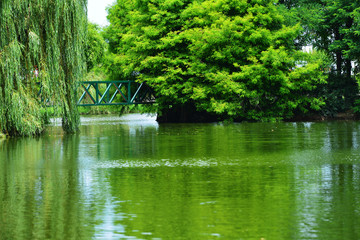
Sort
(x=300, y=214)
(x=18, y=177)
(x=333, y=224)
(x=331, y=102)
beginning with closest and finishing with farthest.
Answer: (x=333, y=224), (x=300, y=214), (x=18, y=177), (x=331, y=102)

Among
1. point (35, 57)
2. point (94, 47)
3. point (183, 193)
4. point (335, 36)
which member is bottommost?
point (183, 193)

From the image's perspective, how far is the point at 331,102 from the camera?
47.8 m

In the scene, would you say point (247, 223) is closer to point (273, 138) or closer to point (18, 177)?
point (18, 177)

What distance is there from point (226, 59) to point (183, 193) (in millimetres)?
32961

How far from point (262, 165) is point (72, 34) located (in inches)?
585

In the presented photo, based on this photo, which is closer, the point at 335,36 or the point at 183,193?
the point at 183,193

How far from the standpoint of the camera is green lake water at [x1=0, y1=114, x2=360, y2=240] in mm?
9016

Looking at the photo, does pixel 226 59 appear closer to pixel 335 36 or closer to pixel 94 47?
pixel 335 36

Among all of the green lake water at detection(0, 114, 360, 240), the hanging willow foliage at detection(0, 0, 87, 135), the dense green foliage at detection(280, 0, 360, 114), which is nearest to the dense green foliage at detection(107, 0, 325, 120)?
the dense green foliage at detection(280, 0, 360, 114)

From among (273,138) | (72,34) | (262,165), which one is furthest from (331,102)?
(262,165)

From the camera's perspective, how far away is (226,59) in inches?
1762

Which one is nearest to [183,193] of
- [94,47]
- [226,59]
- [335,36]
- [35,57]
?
[35,57]

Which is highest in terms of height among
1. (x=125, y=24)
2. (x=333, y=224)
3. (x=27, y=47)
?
(x=125, y=24)

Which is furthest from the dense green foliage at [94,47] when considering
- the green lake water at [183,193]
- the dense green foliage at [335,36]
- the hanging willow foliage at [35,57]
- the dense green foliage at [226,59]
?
the green lake water at [183,193]
